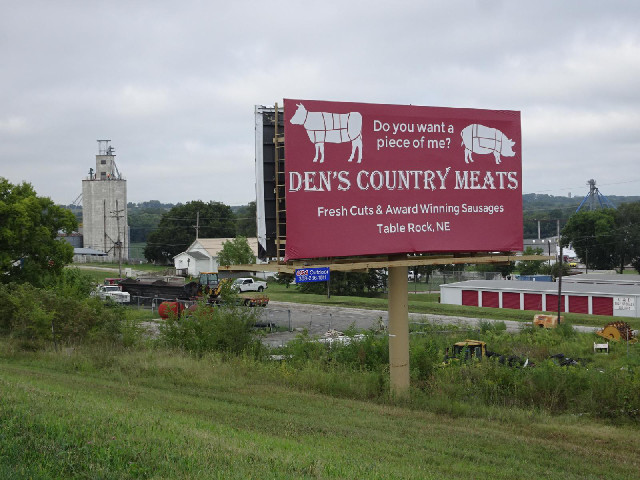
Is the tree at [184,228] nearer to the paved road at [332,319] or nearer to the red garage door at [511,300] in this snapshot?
the paved road at [332,319]

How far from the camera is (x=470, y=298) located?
193 ft

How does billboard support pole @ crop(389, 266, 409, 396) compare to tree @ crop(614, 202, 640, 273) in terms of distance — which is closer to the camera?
billboard support pole @ crop(389, 266, 409, 396)

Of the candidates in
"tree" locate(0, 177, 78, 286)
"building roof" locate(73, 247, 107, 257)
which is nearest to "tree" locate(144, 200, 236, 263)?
"building roof" locate(73, 247, 107, 257)

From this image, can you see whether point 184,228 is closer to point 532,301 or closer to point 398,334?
point 532,301

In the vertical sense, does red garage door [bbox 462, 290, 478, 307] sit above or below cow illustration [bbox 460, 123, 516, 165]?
below

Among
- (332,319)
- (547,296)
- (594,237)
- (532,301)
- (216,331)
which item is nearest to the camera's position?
(216,331)

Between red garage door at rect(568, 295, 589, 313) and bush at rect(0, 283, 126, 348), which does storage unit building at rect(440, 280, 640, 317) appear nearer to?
red garage door at rect(568, 295, 589, 313)

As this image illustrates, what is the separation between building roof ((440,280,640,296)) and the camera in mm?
51469

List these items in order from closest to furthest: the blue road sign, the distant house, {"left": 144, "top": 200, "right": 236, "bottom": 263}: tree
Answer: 1. the blue road sign
2. the distant house
3. {"left": 144, "top": 200, "right": 236, "bottom": 263}: tree

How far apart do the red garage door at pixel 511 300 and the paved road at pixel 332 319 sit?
11.4m

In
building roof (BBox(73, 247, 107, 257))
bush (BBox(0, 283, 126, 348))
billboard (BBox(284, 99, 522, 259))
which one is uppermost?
billboard (BBox(284, 99, 522, 259))

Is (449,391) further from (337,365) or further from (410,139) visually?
(410,139)

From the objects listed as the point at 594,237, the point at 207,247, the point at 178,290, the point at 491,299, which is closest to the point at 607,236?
the point at 594,237

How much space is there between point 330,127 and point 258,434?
264 inches
